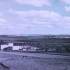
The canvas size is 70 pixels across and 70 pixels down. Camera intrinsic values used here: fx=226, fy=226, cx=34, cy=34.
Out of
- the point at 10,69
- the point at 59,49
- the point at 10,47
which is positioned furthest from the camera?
the point at 10,47

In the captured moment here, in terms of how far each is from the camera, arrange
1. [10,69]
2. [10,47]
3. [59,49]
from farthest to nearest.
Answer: [10,47], [59,49], [10,69]

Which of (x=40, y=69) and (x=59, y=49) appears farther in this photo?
(x=59, y=49)

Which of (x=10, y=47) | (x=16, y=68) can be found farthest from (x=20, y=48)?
(x=16, y=68)

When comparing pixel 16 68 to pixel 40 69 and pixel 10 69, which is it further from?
pixel 40 69

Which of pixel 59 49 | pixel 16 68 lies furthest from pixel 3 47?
pixel 16 68

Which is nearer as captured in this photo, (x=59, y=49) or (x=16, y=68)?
(x=16, y=68)

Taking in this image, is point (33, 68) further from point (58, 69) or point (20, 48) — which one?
point (20, 48)

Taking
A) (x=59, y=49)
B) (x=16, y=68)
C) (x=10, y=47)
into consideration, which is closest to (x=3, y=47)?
(x=10, y=47)
